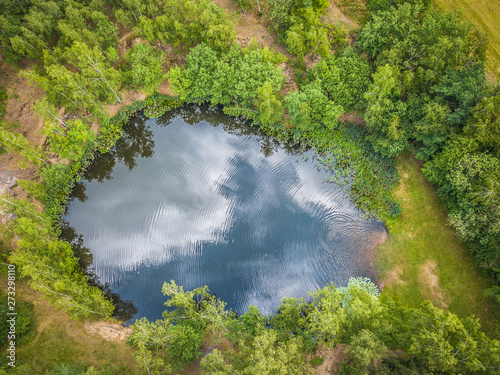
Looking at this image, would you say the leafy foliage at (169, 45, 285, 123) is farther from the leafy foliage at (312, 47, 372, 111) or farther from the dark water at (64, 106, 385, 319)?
the leafy foliage at (312, 47, 372, 111)

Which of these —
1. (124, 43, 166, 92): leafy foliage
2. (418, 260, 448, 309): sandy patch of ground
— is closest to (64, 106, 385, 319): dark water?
(124, 43, 166, 92): leafy foliage

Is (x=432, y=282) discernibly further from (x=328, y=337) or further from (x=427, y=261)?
(x=328, y=337)

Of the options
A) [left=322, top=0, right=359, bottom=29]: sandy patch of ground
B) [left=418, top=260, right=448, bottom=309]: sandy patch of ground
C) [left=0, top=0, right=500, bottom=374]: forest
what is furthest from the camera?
[left=322, top=0, right=359, bottom=29]: sandy patch of ground

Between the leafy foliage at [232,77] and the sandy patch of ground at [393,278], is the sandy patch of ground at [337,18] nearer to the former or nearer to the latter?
the leafy foliage at [232,77]

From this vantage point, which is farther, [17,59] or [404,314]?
[17,59]

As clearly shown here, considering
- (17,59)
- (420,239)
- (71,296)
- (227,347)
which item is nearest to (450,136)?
(420,239)

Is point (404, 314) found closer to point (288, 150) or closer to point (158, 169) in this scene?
point (288, 150)

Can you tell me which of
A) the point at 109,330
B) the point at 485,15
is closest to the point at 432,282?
the point at 109,330
